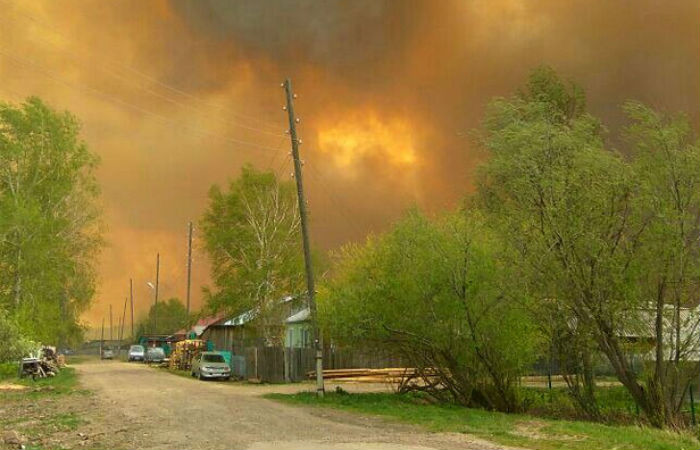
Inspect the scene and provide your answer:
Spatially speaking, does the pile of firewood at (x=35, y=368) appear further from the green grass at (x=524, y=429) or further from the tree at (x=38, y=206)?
the green grass at (x=524, y=429)

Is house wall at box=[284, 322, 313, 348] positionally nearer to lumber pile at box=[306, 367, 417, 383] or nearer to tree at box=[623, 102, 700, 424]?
lumber pile at box=[306, 367, 417, 383]

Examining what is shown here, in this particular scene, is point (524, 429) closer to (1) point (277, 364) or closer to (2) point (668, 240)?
(2) point (668, 240)

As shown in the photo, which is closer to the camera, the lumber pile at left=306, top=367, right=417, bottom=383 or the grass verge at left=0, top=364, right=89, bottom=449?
the grass verge at left=0, top=364, right=89, bottom=449

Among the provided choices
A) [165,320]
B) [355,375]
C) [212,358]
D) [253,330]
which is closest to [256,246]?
[253,330]

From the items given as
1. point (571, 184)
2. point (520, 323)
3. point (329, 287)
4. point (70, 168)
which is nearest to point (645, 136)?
point (571, 184)

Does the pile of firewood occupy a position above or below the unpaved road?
above

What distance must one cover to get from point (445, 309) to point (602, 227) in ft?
18.1

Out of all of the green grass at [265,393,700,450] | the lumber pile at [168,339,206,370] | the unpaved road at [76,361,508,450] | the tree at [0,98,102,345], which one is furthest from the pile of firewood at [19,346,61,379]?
the green grass at [265,393,700,450]

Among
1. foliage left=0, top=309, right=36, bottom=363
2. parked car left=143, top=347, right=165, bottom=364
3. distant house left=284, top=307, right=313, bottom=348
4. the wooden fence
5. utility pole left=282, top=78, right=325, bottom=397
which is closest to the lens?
utility pole left=282, top=78, right=325, bottom=397

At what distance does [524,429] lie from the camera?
590 inches

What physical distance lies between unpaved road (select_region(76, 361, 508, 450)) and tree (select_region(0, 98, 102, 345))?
17.4 m

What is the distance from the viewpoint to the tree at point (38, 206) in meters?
37.0

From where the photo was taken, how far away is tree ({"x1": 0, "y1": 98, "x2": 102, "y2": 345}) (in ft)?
121

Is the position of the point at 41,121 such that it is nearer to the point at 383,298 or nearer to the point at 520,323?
the point at 383,298
